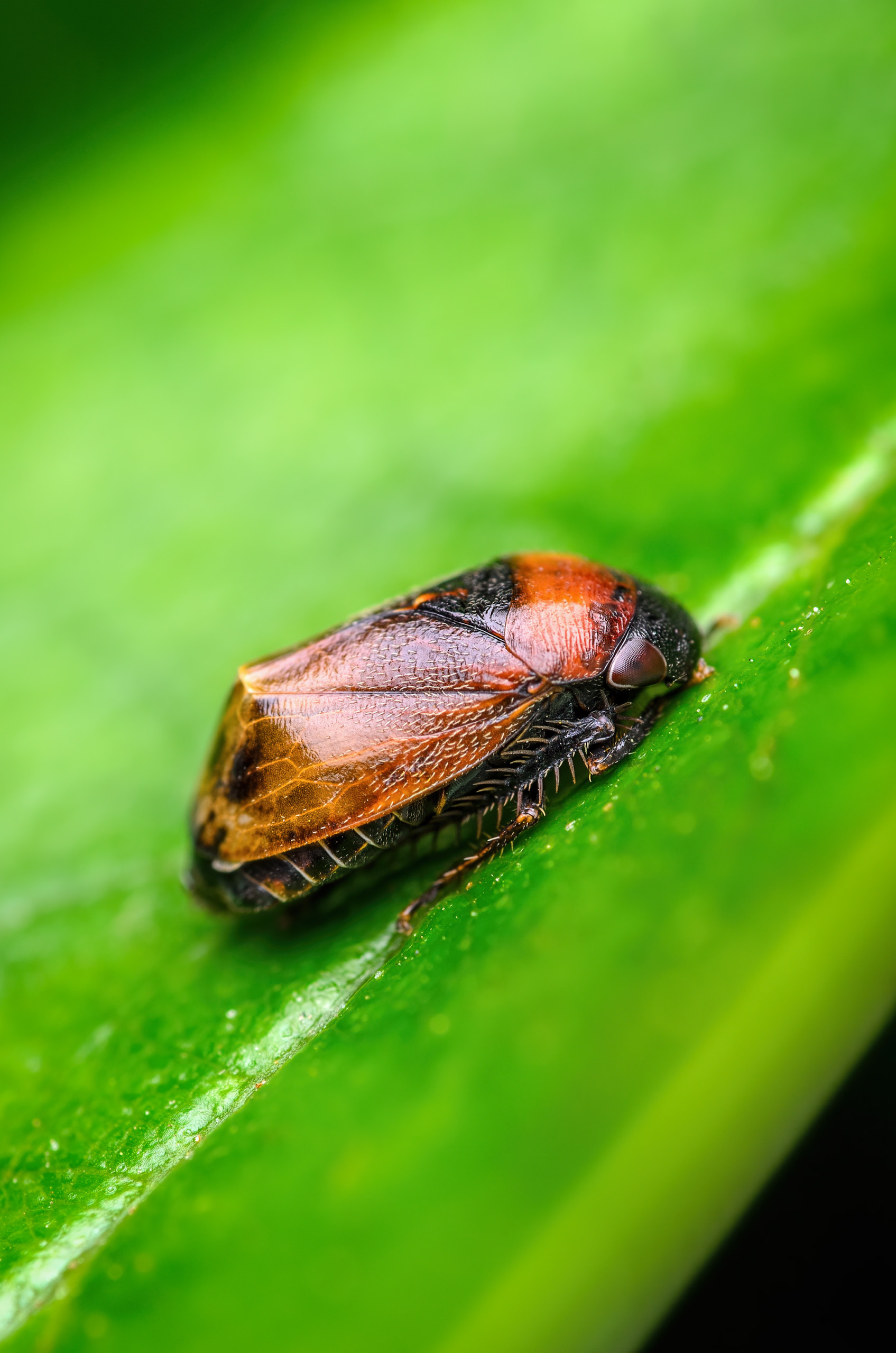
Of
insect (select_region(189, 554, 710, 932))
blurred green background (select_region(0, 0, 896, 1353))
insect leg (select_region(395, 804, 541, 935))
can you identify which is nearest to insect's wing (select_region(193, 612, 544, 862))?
insect (select_region(189, 554, 710, 932))

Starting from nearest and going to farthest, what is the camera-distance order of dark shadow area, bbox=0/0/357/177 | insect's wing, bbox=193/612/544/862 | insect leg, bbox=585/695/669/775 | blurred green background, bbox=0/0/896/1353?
blurred green background, bbox=0/0/896/1353 < insect leg, bbox=585/695/669/775 < insect's wing, bbox=193/612/544/862 < dark shadow area, bbox=0/0/357/177

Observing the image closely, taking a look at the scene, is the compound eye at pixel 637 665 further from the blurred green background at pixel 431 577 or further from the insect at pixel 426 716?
the blurred green background at pixel 431 577

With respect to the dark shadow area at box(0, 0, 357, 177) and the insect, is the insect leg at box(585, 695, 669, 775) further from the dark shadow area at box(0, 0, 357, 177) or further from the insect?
the dark shadow area at box(0, 0, 357, 177)

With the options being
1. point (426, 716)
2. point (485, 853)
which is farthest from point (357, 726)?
point (485, 853)

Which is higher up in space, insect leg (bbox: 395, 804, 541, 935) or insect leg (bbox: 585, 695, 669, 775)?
insect leg (bbox: 395, 804, 541, 935)

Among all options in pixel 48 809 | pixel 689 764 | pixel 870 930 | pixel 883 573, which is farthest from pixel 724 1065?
pixel 48 809

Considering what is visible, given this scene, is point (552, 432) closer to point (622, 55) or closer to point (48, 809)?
point (622, 55)

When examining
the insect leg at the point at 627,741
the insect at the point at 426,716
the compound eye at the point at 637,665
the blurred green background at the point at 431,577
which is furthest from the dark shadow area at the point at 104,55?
the insect leg at the point at 627,741
